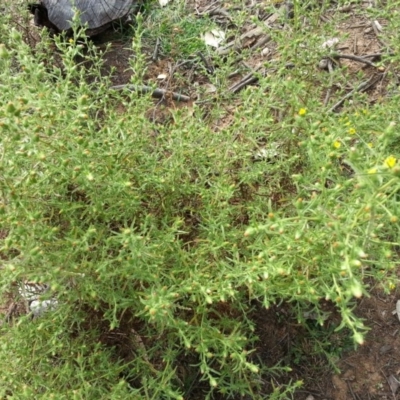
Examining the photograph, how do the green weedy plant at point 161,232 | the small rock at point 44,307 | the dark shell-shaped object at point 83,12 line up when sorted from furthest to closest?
1. the dark shell-shaped object at point 83,12
2. the small rock at point 44,307
3. the green weedy plant at point 161,232

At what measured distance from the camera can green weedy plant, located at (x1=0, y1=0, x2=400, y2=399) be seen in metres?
1.99

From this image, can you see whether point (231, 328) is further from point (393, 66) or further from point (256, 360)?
point (393, 66)

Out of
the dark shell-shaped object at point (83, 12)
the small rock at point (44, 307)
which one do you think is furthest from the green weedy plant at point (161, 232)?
the dark shell-shaped object at point (83, 12)

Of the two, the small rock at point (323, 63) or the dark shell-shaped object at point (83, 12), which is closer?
the small rock at point (323, 63)

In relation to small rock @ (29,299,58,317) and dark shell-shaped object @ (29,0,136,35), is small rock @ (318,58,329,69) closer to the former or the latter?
dark shell-shaped object @ (29,0,136,35)

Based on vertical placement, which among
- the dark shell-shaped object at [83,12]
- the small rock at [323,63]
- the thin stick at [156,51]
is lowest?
the small rock at [323,63]

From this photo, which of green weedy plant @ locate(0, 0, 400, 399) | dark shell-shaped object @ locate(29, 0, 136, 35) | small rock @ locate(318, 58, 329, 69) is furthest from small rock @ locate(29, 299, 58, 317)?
small rock @ locate(318, 58, 329, 69)

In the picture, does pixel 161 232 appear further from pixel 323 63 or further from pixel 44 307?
pixel 323 63

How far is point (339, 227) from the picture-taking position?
5.88 feet

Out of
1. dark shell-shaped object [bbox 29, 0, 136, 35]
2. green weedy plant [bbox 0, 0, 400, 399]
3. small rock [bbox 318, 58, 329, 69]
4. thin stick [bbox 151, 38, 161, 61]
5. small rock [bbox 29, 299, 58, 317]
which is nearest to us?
green weedy plant [bbox 0, 0, 400, 399]

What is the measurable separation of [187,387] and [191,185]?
43.7 inches

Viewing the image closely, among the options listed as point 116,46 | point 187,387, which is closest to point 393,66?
point 116,46

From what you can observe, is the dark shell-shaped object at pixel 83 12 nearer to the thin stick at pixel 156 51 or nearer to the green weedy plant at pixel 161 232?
the thin stick at pixel 156 51

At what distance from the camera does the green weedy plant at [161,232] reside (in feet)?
6.52
